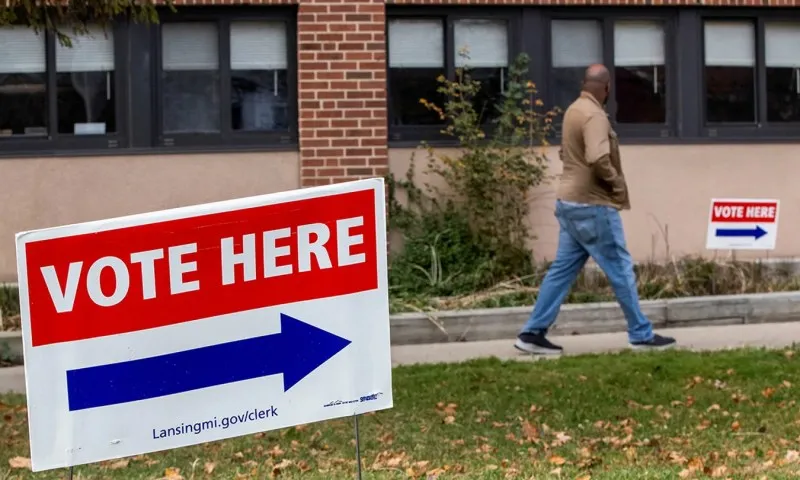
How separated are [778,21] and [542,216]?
291 centimetres

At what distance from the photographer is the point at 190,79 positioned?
9.73m

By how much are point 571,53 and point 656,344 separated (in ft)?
11.2

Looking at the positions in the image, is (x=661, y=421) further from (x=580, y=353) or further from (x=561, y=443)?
(x=580, y=353)

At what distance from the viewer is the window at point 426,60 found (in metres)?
9.82

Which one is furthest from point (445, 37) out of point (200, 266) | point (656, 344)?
point (200, 266)

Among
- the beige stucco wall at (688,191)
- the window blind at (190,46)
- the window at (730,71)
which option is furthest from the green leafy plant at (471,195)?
the window blind at (190,46)

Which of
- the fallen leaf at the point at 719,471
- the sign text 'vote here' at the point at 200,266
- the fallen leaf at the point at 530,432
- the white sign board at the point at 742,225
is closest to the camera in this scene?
the sign text 'vote here' at the point at 200,266

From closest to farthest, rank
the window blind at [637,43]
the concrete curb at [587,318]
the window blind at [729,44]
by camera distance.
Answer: the concrete curb at [587,318]
the window blind at [637,43]
the window blind at [729,44]

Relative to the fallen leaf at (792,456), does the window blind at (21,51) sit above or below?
above

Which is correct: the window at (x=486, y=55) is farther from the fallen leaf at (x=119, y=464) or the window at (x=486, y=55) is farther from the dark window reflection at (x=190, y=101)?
the fallen leaf at (x=119, y=464)

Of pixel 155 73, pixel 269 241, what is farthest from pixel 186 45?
pixel 269 241

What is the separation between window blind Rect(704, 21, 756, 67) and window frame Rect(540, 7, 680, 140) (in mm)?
360

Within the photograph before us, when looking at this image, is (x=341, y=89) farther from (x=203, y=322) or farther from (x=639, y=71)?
(x=203, y=322)

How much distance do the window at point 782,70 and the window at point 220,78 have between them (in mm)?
4468
